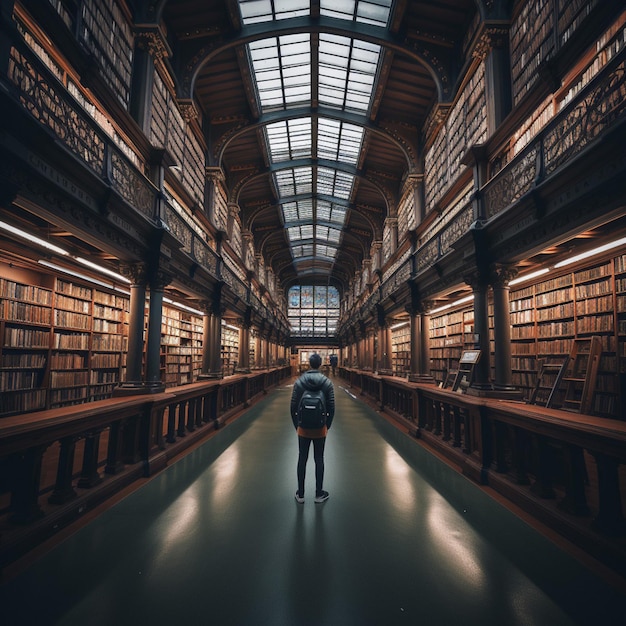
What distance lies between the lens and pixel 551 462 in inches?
128

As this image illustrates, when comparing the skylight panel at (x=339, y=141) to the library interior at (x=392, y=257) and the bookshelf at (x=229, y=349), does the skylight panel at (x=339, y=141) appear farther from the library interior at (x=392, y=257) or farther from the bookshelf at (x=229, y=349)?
the bookshelf at (x=229, y=349)

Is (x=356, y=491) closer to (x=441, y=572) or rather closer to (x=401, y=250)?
(x=441, y=572)

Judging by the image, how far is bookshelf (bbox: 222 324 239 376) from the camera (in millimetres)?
14125

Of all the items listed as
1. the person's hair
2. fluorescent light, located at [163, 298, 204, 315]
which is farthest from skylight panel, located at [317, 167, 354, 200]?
the person's hair

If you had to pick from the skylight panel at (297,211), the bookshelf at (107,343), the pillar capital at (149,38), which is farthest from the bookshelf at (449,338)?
the skylight panel at (297,211)

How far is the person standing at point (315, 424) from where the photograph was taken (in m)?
3.16

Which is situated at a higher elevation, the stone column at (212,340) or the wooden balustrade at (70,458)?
the stone column at (212,340)

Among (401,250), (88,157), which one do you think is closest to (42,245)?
(88,157)

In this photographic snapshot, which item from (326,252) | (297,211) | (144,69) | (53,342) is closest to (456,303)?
(144,69)

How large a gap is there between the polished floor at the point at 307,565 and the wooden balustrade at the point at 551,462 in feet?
0.75

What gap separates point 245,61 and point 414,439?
930 cm

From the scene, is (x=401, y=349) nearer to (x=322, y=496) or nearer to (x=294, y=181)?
(x=294, y=181)

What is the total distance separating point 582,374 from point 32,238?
25.4 feet

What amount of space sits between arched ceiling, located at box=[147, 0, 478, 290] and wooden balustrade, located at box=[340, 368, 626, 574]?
7.05m
